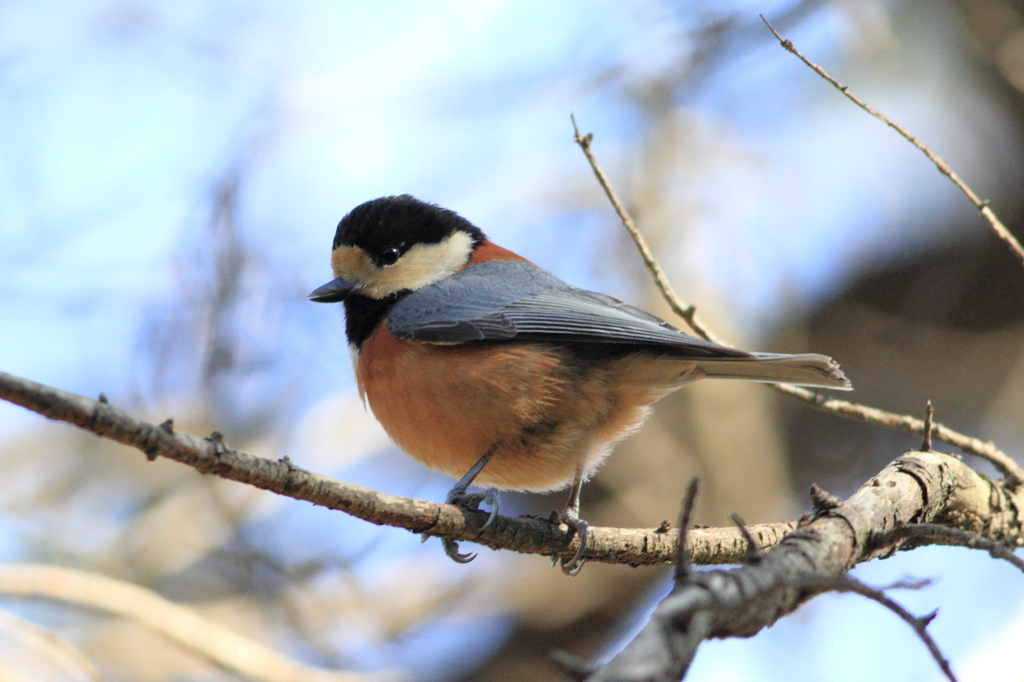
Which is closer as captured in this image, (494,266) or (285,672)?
(494,266)

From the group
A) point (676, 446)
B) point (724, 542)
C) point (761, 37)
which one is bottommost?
point (724, 542)

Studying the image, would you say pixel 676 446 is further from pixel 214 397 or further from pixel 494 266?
pixel 214 397

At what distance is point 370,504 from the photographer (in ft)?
8.02

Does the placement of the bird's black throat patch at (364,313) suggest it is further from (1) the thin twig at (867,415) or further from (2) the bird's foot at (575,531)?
(2) the bird's foot at (575,531)

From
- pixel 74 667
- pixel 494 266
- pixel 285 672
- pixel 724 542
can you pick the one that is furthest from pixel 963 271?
pixel 74 667

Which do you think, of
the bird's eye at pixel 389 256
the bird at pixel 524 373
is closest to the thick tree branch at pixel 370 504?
the bird at pixel 524 373

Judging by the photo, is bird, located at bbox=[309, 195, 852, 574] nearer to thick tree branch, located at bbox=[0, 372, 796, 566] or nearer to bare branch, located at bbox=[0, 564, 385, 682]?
thick tree branch, located at bbox=[0, 372, 796, 566]

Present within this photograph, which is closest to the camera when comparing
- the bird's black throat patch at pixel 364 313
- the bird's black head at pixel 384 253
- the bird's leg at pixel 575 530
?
the bird's leg at pixel 575 530

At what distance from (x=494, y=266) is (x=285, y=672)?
8.59 ft

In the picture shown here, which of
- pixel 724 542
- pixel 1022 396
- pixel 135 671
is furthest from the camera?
pixel 1022 396

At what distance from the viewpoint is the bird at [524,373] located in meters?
3.66

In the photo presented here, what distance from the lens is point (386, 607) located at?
595 cm

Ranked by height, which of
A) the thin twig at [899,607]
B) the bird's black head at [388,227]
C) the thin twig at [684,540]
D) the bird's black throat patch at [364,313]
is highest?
the bird's black head at [388,227]

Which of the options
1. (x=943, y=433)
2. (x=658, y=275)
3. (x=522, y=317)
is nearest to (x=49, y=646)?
(x=522, y=317)
